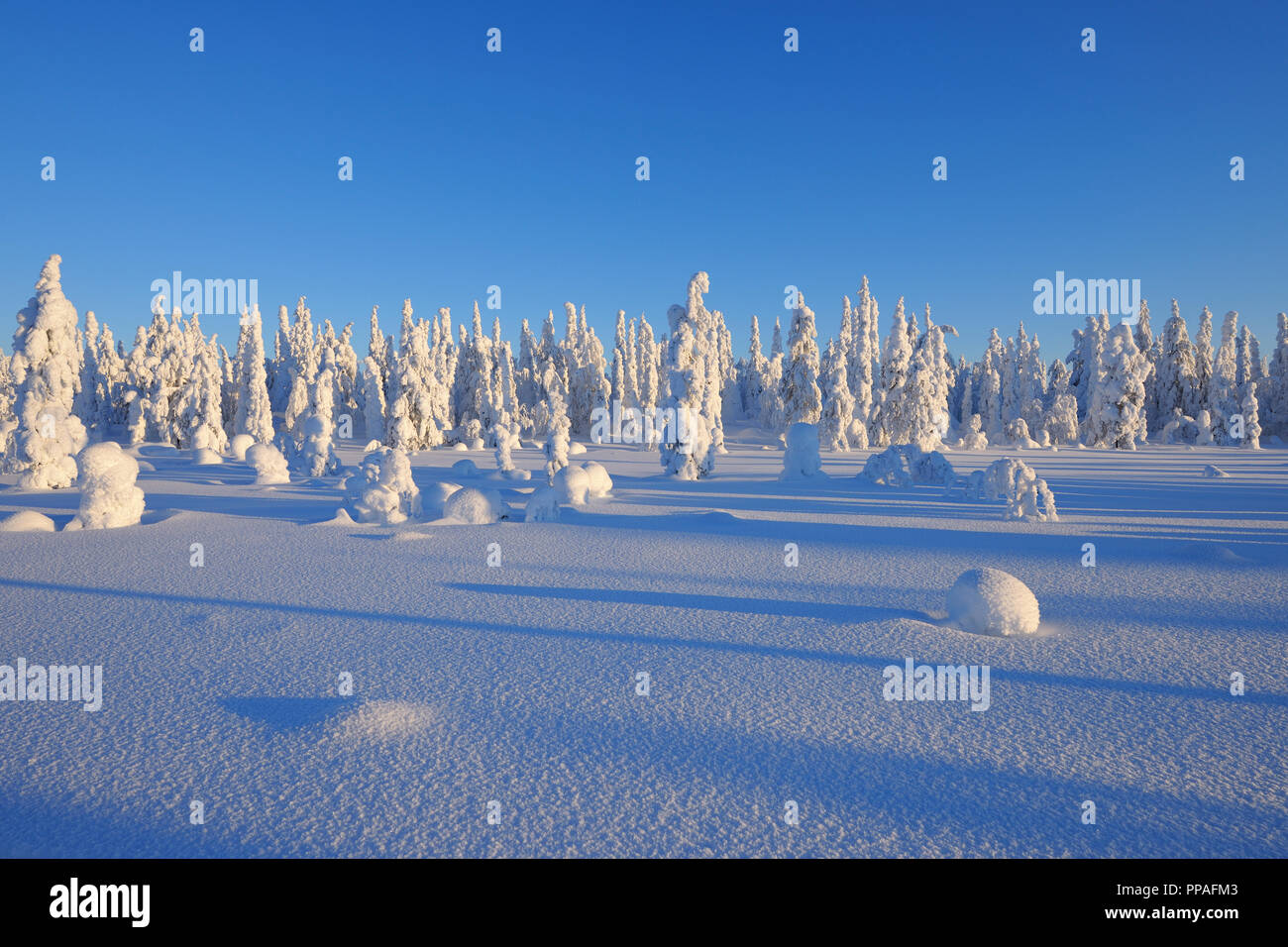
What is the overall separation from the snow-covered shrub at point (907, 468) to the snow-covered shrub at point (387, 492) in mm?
15178

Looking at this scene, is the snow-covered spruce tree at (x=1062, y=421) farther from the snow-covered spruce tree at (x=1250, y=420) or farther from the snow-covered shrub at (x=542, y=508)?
the snow-covered shrub at (x=542, y=508)

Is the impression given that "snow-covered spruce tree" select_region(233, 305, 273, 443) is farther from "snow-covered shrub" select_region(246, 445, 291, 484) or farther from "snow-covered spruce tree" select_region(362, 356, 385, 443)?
"snow-covered shrub" select_region(246, 445, 291, 484)

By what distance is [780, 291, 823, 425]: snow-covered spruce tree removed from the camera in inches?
1608

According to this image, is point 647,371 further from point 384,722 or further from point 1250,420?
point 384,722

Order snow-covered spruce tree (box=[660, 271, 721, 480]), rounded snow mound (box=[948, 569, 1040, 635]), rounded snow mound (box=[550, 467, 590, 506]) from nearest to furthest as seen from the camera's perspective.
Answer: rounded snow mound (box=[948, 569, 1040, 635]) → rounded snow mound (box=[550, 467, 590, 506]) → snow-covered spruce tree (box=[660, 271, 721, 480])

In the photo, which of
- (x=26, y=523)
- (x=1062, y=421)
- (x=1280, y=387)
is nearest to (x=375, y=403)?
(x=26, y=523)

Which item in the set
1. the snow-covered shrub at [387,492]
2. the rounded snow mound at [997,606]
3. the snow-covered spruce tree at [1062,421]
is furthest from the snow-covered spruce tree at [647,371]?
the rounded snow mound at [997,606]

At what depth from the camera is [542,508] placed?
46.7 ft

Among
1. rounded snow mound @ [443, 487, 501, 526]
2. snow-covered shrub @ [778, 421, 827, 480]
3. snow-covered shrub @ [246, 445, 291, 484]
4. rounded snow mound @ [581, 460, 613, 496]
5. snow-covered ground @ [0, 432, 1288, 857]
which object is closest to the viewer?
snow-covered ground @ [0, 432, 1288, 857]

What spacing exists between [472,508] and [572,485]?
132 inches

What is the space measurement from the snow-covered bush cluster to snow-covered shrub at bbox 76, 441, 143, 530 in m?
9.06

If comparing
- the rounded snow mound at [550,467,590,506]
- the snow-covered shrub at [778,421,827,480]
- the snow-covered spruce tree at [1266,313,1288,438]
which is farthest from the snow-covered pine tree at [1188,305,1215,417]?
the rounded snow mound at [550,467,590,506]

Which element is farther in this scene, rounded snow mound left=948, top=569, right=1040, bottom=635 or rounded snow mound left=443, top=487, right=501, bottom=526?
rounded snow mound left=443, top=487, right=501, bottom=526

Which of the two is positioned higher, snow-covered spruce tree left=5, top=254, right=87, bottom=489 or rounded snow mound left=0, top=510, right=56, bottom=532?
snow-covered spruce tree left=5, top=254, right=87, bottom=489
